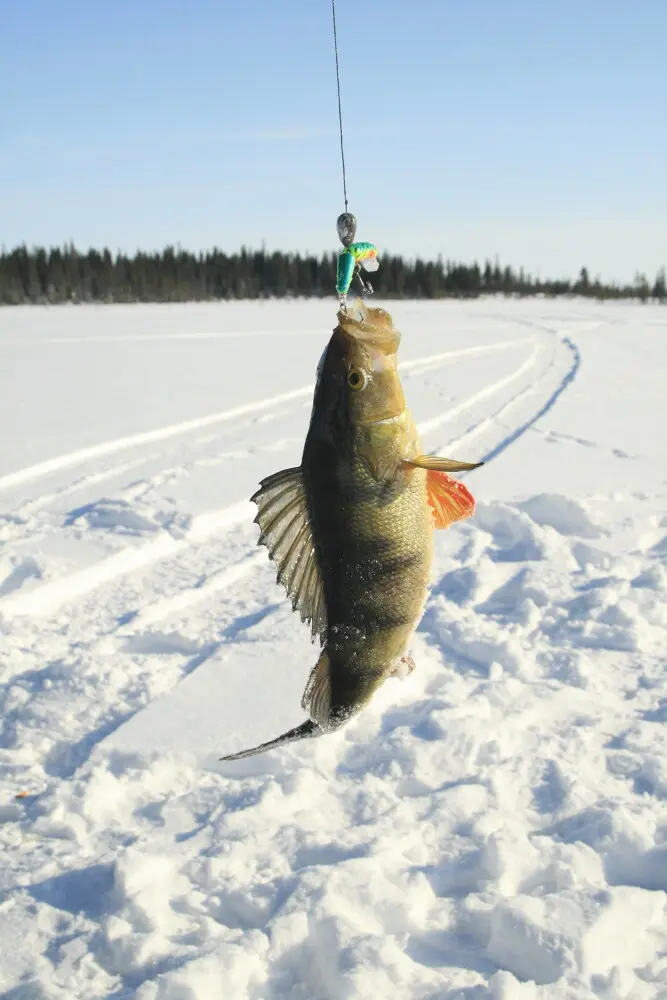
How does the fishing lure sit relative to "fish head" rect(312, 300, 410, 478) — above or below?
above

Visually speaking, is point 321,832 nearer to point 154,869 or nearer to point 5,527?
point 154,869

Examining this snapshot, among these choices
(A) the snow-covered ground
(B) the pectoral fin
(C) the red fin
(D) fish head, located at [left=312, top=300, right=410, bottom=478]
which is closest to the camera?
(B) the pectoral fin

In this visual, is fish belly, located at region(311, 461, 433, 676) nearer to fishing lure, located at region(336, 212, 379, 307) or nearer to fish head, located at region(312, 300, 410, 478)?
fish head, located at region(312, 300, 410, 478)

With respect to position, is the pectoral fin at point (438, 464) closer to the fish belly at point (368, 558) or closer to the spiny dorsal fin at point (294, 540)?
the fish belly at point (368, 558)

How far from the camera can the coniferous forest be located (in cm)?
5475

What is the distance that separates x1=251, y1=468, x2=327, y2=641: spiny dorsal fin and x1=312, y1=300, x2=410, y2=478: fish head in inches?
5.9

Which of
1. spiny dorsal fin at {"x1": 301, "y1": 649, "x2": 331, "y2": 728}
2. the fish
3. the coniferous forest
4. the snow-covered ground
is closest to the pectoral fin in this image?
the fish

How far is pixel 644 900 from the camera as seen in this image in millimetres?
3186

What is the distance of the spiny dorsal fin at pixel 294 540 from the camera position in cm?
203

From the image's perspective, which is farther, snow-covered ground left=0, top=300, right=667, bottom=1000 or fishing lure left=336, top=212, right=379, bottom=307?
snow-covered ground left=0, top=300, right=667, bottom=1000

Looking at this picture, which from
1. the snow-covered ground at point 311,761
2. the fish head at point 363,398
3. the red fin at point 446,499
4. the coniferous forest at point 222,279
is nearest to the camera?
the fish head at point 363,398

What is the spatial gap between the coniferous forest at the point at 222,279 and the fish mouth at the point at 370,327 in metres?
50.7

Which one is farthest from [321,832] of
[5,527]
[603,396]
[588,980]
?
[603,396]

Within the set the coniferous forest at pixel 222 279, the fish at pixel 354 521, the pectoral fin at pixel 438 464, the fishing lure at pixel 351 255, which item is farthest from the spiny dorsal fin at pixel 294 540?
the coniferous forest at pixel 222 279
